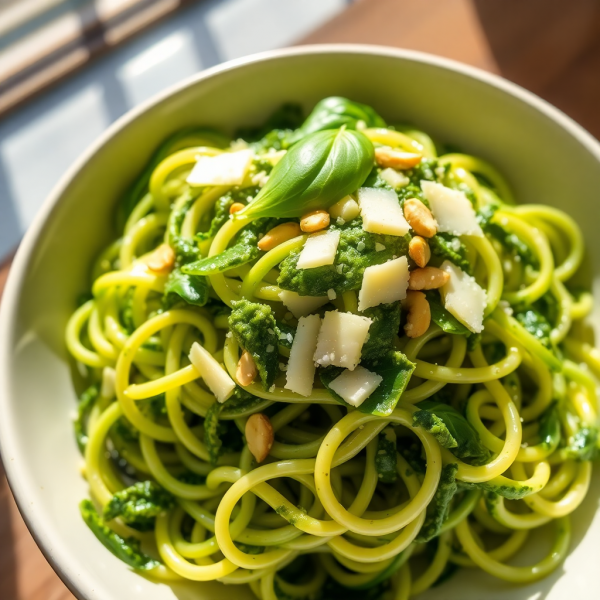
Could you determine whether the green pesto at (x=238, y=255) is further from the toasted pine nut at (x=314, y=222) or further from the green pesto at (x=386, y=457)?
the green pesto at (x=386, y=457)

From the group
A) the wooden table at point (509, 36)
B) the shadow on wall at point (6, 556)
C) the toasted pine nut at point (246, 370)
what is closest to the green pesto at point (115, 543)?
the shadow on wall at point (6, 556)

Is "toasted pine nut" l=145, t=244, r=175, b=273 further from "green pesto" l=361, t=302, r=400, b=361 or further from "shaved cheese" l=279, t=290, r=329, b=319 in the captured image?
"green pesto" l=361, t=302, r=400, b=361

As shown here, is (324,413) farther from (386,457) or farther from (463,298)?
(463,298)

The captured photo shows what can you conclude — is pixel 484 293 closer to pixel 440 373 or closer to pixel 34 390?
pixel 440 373

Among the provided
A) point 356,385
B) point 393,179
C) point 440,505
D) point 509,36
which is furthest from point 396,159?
point 509,36

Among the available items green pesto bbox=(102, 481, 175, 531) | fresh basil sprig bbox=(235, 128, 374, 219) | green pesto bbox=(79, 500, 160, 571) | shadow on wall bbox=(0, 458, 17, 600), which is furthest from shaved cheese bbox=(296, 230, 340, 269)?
shadow on wall bbox=(0, 458, 17, 600)
